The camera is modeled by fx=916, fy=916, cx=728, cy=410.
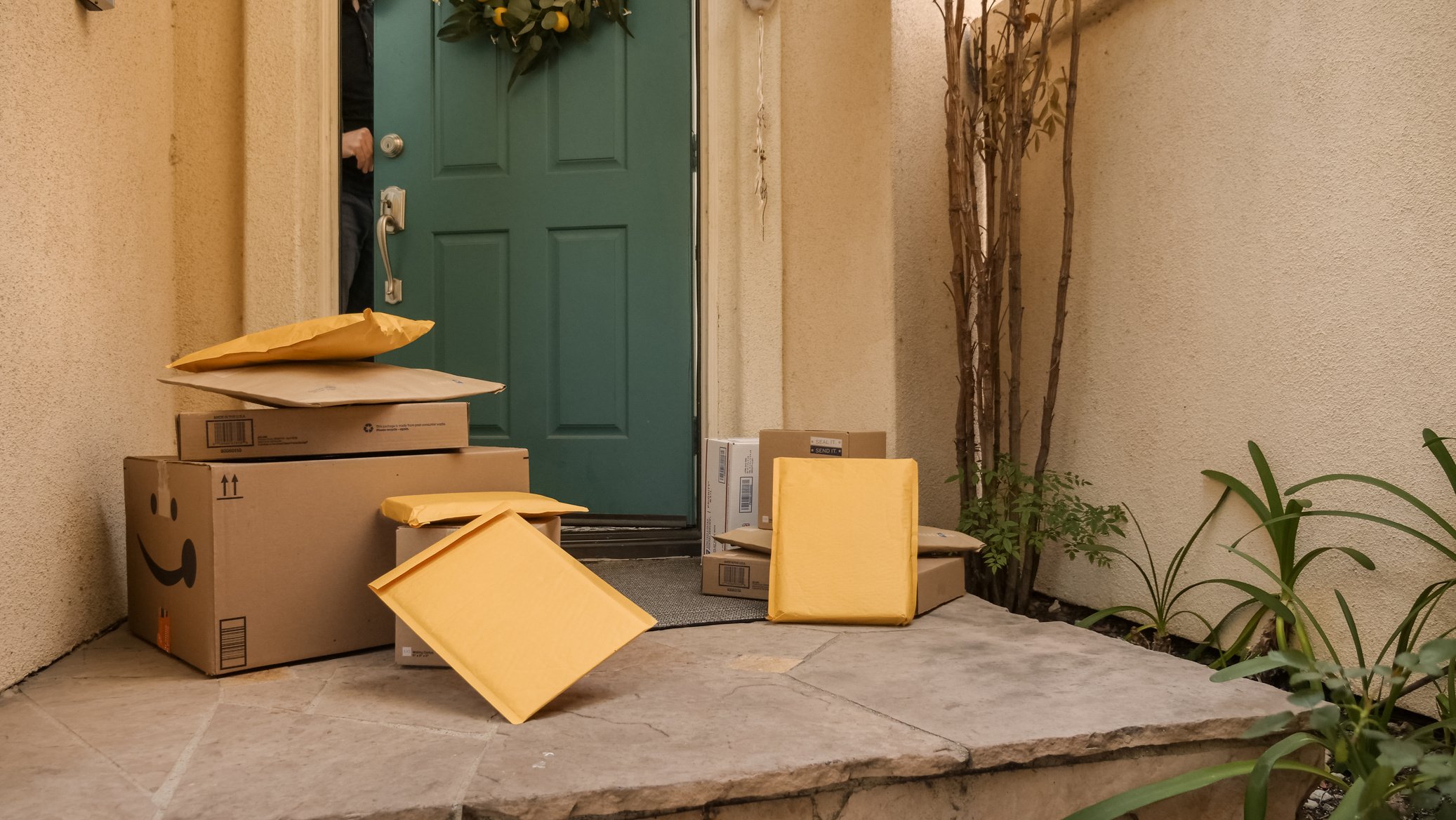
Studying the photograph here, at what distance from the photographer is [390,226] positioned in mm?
2748

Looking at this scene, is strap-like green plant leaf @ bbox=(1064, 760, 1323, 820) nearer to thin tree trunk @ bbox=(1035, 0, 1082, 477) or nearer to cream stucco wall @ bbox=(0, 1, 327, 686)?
thin tree trunk @ bbox=(1035, 0, 1082, 477)

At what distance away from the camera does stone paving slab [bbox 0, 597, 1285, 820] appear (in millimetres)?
1008

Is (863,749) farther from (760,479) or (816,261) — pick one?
(816,261)

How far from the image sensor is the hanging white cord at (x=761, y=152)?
2674mm

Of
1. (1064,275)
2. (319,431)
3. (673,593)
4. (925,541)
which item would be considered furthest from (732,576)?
(1064,275)

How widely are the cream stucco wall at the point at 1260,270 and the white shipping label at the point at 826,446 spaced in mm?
590

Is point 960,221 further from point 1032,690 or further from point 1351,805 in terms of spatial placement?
point 1351,805

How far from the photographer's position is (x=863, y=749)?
44.1 inches

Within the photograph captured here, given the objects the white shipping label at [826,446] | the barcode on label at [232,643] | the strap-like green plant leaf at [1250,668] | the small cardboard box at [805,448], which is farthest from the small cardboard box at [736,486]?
the strap-like green plant leaf at [1250,668]

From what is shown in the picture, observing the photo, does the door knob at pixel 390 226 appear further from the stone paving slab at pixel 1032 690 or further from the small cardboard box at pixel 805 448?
the stone paving slab at pixel 1032 690

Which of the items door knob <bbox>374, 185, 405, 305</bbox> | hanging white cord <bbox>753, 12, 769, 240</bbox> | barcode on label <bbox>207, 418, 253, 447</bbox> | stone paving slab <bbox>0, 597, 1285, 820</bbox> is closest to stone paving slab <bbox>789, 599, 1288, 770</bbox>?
stone paving slab <bbox>0, 597, 1285, 820</bbox>

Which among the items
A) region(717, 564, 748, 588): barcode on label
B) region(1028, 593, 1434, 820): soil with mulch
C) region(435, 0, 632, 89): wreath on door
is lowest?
region(1028, 593, 1434, 820): soil with mulch

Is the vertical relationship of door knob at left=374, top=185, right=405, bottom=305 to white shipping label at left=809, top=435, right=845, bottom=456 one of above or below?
above

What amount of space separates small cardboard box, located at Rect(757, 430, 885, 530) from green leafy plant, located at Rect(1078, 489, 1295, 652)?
0.56 metres
